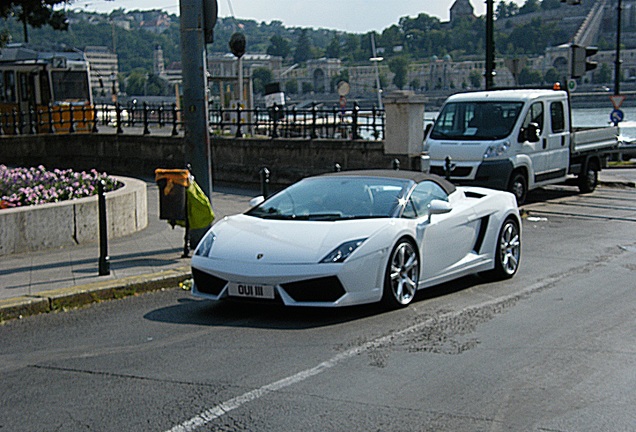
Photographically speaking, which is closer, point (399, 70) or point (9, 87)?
point (9, 87)

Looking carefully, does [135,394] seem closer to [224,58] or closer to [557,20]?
[224,58]

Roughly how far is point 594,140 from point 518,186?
159 inches

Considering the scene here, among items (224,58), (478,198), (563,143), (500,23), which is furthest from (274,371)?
(500,23)

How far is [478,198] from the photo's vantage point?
10.3 m

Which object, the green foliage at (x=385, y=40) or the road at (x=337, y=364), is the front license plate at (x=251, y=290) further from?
the green foliage at (x=385, y=40)

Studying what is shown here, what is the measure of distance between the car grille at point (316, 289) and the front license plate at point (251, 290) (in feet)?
0.48

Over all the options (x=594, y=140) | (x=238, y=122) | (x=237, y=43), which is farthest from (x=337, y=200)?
(x=237, y=43)

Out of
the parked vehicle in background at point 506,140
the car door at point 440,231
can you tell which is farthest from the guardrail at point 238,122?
the car door at point 440,231

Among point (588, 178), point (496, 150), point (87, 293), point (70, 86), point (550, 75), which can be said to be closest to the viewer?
point (87, 293)

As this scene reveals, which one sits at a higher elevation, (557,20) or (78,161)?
(557,20)

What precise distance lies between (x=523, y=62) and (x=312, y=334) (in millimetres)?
18751

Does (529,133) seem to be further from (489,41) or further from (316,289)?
(316,289)

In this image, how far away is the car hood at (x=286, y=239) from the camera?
26.1 ft

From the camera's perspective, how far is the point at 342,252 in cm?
795
